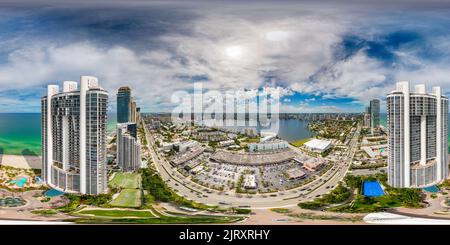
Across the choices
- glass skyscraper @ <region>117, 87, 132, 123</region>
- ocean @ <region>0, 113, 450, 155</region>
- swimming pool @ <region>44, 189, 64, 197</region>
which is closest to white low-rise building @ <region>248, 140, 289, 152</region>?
ocean @ <region>0, 113, 450, 155</region>

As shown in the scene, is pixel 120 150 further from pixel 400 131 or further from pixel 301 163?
pixel 400 131

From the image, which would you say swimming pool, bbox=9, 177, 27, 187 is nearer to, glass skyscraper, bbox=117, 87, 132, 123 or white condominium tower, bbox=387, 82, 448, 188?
glass skyscraper, bbox=117, 87, 132, 123

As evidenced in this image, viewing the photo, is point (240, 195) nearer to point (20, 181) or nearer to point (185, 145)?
point (185, 145)

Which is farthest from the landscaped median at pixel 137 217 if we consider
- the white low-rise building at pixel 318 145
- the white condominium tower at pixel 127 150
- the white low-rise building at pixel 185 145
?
the white low-rise building at pixel 318 145

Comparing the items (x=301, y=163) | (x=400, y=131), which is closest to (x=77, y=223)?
(x=301, y=163)

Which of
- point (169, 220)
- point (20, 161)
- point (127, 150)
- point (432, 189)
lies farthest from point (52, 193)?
point (432, 189)

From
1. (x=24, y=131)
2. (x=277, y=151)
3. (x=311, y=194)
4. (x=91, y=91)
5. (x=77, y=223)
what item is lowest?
(x=77, y=223)
